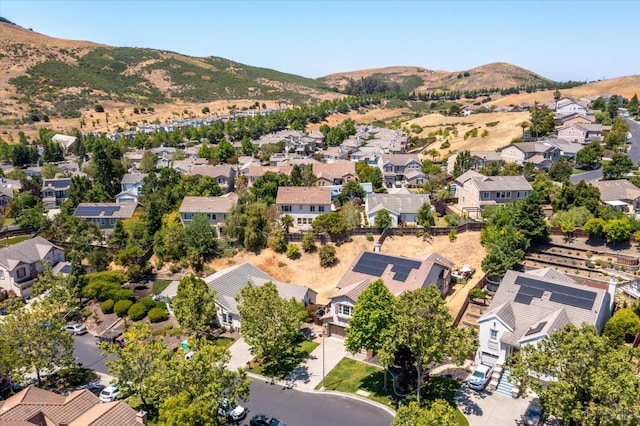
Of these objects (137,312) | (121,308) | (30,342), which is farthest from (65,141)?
(30,342)

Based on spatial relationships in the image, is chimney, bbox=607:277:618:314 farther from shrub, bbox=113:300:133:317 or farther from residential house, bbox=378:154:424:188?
residential house, bbox=378:154:424:188

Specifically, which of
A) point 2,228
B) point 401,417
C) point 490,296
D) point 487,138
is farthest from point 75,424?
point 487,138

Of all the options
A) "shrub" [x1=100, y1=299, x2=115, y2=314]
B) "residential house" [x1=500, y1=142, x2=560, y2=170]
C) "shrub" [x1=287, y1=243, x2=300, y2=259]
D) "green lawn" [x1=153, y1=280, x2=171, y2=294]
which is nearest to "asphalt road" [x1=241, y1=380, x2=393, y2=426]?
"shrub" [x1=100, y1=299, x2=115, y2=314]

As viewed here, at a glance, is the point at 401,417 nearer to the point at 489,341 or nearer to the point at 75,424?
the point at 489,341

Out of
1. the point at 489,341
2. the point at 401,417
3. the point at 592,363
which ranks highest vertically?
the point at 592,363

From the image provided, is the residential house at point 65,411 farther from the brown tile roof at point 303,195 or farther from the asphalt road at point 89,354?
the brown tile roof at point 303,195

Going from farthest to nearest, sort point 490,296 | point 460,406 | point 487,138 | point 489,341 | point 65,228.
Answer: point 487,138, point 65,228, point 490,296, point 489,341, point 460,406

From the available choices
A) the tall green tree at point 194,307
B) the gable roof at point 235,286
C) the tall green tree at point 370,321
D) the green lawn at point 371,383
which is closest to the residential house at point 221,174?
the gable roof at point 235,286
